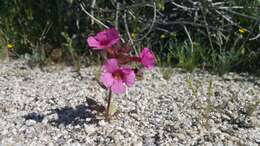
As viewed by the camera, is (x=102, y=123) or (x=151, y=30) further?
(x=151, y=30)

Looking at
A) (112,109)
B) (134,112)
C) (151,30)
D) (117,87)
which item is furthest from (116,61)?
(151,30)

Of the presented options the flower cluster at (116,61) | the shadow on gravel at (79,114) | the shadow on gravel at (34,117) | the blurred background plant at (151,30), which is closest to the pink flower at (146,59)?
the flower cluster at (116,61)

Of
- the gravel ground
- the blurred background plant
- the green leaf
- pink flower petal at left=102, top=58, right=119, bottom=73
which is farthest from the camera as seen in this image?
the blurred background plant

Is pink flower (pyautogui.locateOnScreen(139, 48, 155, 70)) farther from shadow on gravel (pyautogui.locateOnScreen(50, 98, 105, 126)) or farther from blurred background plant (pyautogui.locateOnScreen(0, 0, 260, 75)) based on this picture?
blurred background plant (pyautogui.locateOnScreen(0, 0, 260, 75))

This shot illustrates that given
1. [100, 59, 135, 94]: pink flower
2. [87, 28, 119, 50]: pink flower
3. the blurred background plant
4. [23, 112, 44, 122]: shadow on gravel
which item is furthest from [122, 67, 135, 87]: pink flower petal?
the blurred background plant

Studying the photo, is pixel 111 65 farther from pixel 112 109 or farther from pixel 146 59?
pixel 112 109

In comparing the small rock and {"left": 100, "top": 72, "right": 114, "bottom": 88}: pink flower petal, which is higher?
{"left": 100, "top": 72, "right": 114, "bottom": 88}: pink flower petal

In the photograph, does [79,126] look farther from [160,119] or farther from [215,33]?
[215,33]
